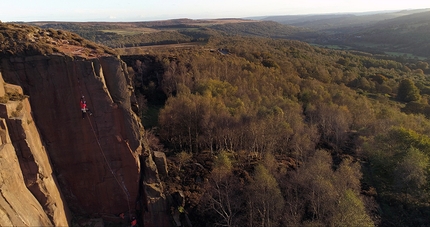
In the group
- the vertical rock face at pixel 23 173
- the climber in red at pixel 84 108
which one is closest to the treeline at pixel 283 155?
the climber in red at pixel 84 108

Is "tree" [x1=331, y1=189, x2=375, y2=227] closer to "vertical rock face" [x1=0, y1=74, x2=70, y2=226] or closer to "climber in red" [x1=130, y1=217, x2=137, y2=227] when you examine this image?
"climber in red" [x1=130, y1=217, x2=137, y2=227]

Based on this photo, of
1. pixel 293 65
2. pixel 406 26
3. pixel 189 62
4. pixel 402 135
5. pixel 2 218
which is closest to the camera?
pixel 2 218

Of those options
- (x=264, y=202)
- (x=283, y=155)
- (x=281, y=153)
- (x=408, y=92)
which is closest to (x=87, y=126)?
(x=264, y=202)

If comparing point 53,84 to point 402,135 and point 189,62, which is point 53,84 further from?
point 189,62

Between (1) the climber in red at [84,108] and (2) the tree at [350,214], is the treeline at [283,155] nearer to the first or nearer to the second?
(2) the tree at [350,214]

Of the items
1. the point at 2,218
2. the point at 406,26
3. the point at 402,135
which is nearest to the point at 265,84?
the point at 402,135

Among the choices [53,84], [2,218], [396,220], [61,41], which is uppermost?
[61,41]

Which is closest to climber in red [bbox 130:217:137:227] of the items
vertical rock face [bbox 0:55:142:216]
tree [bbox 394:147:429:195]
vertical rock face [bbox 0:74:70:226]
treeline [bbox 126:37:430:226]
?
vertical rock face [bbox 0:55:142:216]

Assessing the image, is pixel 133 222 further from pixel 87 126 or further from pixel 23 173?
pixel 23 173
